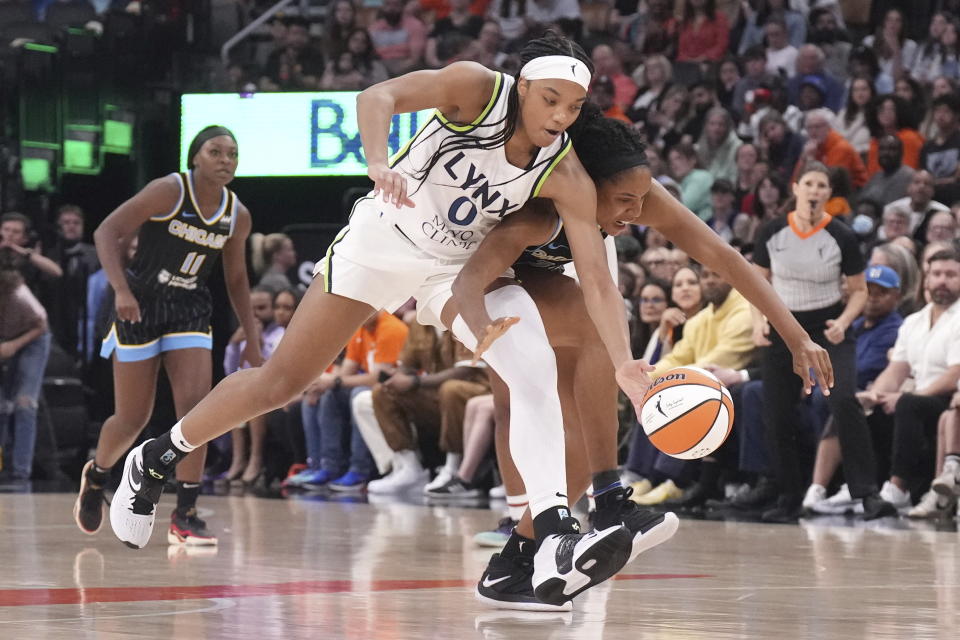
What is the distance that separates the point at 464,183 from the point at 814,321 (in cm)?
418

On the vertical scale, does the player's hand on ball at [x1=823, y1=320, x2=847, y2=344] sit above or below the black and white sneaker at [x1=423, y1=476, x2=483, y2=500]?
above

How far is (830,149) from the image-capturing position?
35.9ft

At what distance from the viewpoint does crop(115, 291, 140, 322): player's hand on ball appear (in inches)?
241

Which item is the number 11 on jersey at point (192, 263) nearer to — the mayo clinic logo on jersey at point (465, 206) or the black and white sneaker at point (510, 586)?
the mayo clinic logo on jersey at point (465, 206)

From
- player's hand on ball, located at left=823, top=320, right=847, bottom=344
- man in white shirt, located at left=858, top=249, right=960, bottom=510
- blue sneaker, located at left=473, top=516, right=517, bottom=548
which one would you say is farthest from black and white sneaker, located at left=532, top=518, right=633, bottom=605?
man in white shirt, located at left=858, top=249, right=960, bottom=510

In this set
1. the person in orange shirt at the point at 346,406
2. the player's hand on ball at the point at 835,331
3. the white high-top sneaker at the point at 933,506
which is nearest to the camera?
the player's hand on ball at the point at 835,331

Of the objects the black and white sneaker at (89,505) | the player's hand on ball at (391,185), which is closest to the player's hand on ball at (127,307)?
the black and white sneaker at (89,505)

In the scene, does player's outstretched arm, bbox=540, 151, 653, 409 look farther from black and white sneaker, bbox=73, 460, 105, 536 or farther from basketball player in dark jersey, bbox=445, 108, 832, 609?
black and white sneaker, bbox=73, 460, 105, 536

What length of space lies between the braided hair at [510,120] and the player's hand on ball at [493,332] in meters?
0.57

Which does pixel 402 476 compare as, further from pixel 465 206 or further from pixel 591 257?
pixel 591 257

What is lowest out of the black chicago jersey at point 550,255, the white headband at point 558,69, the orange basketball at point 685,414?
the orange basketball at point 685,414

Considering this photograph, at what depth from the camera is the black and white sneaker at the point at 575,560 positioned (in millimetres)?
3736

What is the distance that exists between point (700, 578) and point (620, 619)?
1.15m

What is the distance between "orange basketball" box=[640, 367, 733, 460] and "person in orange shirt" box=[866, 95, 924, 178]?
283 inches
